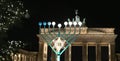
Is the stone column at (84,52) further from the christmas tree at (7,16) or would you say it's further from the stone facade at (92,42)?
the christmas tree at (7,16)

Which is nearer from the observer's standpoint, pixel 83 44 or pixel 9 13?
pixel 9 13

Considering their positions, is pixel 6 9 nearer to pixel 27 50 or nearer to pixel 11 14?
pixel 11 14

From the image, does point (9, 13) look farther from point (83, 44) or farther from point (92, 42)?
point (92, 42)

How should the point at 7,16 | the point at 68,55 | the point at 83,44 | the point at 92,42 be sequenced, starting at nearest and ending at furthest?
the point at 7,16 → the point at 83,44 → the point at 68,55 → the point at 92,42

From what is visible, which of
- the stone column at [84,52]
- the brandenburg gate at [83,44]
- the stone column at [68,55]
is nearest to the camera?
the brandenburg gate at [83,44]

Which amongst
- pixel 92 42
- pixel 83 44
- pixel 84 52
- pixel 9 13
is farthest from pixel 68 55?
pixel 9 13

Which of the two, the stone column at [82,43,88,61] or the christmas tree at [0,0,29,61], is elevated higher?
the christmas tree at [0,0,29,61]

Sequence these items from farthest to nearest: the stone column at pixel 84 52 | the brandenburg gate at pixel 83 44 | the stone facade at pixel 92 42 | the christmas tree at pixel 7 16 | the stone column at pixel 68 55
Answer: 1. the stone column at pixel 68 55
2. the stone column at pixel 84 52
3. the stone facade at pixel 92 42
4. the brandenburg gate at pixel 83 44
5. the christmas tree at pixel 7 16

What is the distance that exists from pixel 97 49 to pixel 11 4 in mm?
27679

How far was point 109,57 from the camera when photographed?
1724 inches

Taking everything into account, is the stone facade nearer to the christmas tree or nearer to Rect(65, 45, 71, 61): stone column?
Rect(65, 45, 71, 61): stone column

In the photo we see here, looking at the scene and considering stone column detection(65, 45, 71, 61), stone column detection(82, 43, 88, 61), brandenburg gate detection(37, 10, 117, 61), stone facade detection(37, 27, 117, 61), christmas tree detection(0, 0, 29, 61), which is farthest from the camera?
stone column detection(65, 45, 71, 61)

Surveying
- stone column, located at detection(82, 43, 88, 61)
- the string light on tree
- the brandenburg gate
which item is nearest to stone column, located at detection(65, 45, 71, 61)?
the brandenburg gate

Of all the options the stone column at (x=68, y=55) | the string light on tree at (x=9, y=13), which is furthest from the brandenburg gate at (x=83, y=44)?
the string light on tree at (x=9, y=13)
